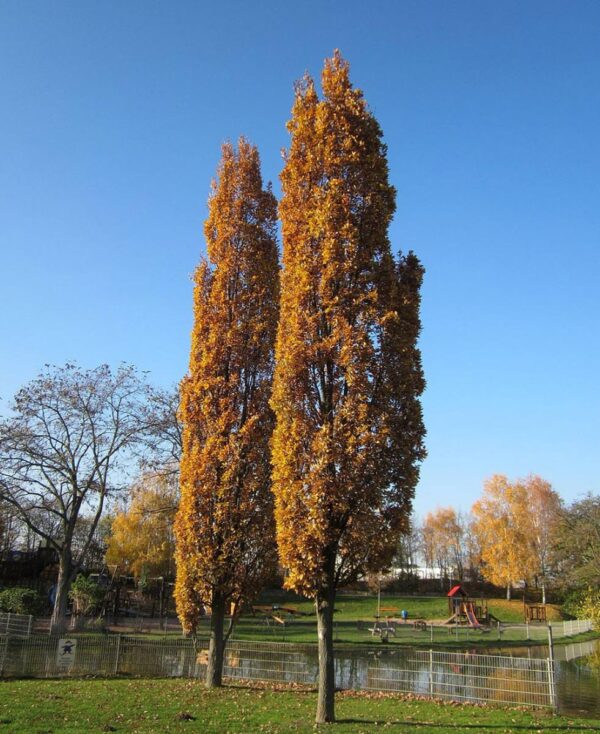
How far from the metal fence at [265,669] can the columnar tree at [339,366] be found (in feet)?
15.8

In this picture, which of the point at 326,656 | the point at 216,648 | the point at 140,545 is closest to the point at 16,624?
the point at 216,648

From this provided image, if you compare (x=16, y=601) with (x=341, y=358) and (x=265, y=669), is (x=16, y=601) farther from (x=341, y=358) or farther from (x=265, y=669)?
(x=341, y=358)

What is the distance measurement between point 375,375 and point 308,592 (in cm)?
423

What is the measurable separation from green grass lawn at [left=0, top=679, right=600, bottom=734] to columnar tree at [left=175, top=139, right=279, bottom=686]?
219cm

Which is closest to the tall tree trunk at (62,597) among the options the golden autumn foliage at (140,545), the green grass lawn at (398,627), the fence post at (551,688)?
the green grass lawn at (398,627)

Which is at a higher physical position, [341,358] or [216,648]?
[341,358]

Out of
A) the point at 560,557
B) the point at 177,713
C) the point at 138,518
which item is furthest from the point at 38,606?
the point at 560,557

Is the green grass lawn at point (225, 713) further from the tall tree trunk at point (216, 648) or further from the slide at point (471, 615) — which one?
the slide at point (471, 615)

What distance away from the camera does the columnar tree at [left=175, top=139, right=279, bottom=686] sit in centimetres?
1448

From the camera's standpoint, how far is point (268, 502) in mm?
14625

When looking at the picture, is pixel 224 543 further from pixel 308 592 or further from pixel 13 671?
pixel 13 671

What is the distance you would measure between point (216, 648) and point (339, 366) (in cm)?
830

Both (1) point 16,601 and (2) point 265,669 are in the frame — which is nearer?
A: (2) point 265,669

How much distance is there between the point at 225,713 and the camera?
10828 mm
